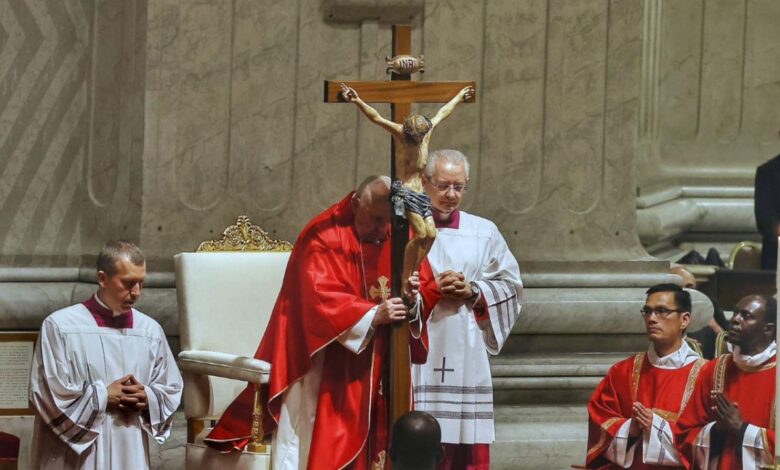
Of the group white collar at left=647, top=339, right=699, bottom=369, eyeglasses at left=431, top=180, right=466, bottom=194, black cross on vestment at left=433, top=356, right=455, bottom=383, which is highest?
eyeglasses at left=431, top=180, right=466, bottom=194

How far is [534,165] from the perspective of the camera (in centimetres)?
912

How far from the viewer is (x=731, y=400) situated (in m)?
6.67

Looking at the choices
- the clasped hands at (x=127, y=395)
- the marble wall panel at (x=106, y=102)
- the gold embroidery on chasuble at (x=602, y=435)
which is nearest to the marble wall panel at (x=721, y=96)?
the marble wall panel at (x=106, y=102)

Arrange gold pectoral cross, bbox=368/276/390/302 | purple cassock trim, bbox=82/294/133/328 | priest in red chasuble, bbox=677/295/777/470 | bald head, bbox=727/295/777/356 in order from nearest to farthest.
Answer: priest in red chasuble, bbox=677/295/777/470, bald head, bbox=727/295/777/356, purple cassock trim, bbox=82/294/133/328, gold pectoral cross, bbox=368/276/390/302

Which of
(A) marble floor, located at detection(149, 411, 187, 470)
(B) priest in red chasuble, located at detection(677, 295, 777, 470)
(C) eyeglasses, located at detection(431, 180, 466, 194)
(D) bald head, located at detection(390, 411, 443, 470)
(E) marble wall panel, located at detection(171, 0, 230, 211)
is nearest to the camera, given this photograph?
(D) bald head, located at detection(390, 411, 443, 470)

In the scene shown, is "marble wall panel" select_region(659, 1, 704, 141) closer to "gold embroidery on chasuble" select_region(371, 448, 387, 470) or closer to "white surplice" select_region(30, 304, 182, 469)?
"gold embroidery on chasuble" select_region(371, 448, 387, 470)

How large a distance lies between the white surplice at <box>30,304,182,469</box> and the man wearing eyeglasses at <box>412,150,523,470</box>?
3.42 ft

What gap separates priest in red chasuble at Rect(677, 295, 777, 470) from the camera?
21.5 feet

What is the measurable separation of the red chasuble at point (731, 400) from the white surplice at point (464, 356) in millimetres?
911

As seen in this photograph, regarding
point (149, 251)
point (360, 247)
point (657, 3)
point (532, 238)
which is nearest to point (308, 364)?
point (360, 247)

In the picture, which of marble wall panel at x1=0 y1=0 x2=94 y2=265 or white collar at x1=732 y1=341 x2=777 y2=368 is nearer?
white collar at x1=732 y1=341 x2=777 y2=368

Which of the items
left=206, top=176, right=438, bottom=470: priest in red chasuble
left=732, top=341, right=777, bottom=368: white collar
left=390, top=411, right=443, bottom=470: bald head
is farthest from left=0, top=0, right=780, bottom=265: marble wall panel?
left=390, top=411, right=443, bottom=470: bald head

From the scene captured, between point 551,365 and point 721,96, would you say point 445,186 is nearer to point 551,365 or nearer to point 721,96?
point 551,365

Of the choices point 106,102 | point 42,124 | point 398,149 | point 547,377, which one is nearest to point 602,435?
point 398,149
